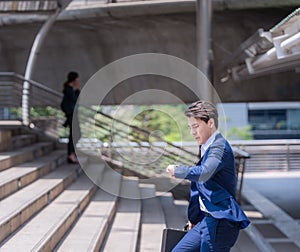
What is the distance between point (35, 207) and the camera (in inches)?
208

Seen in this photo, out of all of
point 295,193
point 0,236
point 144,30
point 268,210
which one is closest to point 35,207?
point 0,236

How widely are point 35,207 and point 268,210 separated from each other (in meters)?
5.14

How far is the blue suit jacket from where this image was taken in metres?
3.00

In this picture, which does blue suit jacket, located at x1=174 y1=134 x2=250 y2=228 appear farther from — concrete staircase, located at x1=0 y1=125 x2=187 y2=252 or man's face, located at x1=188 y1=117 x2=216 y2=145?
concrete staircase, located at x1=0 y1=125 x2=187 y2=252

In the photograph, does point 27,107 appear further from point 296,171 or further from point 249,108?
point 249,108

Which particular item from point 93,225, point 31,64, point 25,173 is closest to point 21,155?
point 25,173

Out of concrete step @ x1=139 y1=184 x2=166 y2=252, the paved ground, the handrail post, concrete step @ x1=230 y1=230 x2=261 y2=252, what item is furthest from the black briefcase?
the handrail post

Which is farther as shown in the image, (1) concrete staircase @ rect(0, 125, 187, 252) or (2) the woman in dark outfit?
(2) the woman in dark outfit

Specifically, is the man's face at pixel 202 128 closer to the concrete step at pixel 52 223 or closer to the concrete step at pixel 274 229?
the concrete step at pixel 52 223

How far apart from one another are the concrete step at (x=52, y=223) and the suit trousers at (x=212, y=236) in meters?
1.45

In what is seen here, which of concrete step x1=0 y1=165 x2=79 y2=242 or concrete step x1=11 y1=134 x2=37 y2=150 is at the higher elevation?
concrete step x1=11 y1=134 x2=37 y2=150

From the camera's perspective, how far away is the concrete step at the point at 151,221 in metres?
5.48

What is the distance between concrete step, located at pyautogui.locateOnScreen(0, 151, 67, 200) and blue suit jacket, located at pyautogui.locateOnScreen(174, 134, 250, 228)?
2.81 meters

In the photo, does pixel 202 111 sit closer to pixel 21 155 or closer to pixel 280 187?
pixel 21 155
